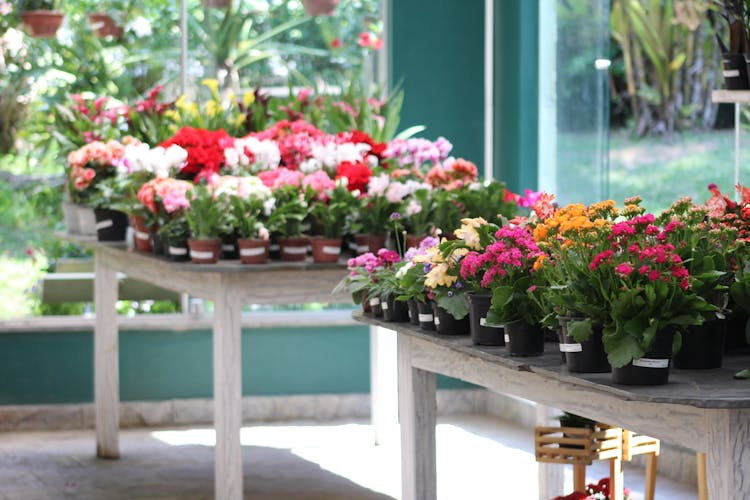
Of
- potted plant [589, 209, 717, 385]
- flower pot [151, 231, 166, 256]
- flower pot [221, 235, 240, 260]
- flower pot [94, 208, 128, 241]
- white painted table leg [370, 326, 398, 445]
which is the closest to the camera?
potted plant [589, 209, 717, 385]

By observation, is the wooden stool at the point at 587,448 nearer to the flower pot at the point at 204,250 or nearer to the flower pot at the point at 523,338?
the flower pot at the point at 523,338

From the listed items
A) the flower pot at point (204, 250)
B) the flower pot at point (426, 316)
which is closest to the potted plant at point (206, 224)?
the flower pot at point (204, 250)

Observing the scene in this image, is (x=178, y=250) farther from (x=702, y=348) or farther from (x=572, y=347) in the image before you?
(x=702, y=348)

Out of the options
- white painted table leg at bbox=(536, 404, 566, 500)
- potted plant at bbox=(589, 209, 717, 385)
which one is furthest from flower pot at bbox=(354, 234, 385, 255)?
potted plant at bbox=(589, 209, 717, 385)

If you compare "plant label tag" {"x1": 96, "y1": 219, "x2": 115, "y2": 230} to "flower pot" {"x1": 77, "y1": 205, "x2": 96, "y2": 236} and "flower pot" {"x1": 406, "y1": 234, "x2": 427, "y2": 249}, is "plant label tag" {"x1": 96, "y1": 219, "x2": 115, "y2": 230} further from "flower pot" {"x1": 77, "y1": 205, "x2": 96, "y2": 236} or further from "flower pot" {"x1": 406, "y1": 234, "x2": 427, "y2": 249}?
"flower pot" {"x1": 406, "y1": 234, "x2": 427, "y2": 249}

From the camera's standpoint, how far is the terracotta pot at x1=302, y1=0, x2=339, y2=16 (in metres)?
7.63

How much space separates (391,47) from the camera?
24.7ft

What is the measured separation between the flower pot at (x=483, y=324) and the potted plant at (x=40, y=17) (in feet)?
15.3

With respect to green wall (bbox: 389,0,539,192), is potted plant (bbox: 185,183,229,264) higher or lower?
lower

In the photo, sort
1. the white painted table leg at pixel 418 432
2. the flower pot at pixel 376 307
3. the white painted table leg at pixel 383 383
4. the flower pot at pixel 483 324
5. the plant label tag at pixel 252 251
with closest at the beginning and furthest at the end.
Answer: the flower pot at pixel 483 324 → the white painted table leg at pixel 418 432 → the flower pot at pixel 376 307 → the plant label tag at pixel 252 251 → the white painted table leg at pixel 383 383

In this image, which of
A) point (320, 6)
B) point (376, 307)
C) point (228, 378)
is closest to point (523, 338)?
point (376, 307)

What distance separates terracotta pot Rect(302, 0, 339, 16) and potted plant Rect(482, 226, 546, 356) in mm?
4526

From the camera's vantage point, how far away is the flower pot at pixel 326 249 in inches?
201

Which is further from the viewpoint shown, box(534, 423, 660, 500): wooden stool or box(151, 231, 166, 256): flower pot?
box(151, 231, 166, 256): flower pot
